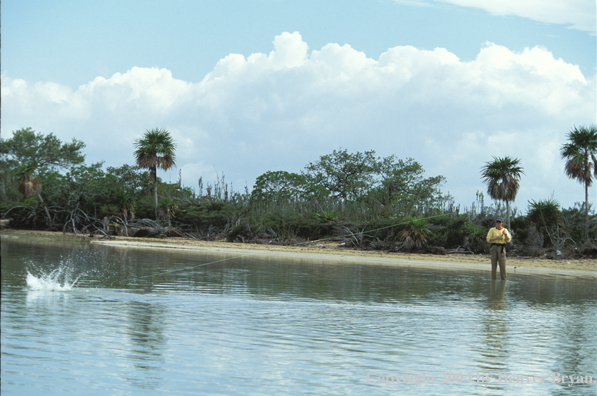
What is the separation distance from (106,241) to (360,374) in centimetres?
2521

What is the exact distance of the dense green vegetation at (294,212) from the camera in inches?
1054

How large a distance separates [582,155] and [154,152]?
25.8m

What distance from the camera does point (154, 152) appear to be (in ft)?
121

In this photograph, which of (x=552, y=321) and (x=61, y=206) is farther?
(x=61, y=206)

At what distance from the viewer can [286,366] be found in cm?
628

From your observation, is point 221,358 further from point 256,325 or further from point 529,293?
point 529,293

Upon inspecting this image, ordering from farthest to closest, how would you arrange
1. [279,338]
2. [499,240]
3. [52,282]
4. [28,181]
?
[28,181], [499,240], [52,282], [279,338]

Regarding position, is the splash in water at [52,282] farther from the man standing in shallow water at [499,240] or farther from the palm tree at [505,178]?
the palm tree at [505,178]

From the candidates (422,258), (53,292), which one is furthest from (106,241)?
(53,292)

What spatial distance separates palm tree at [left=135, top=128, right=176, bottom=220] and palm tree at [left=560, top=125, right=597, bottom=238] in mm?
24204

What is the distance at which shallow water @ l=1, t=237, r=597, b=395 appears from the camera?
5785mm

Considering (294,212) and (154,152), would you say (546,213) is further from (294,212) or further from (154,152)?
(154,152)

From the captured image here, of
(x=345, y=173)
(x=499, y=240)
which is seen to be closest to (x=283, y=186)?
(x=345, y=173)

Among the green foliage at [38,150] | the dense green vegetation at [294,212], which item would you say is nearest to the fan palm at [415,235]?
the dense green vegetation at [294,212]
